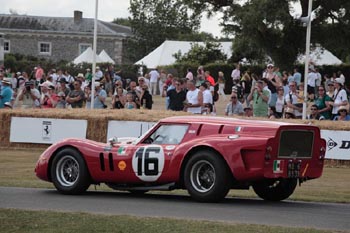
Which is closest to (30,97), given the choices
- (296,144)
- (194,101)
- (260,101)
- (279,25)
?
(194,101)

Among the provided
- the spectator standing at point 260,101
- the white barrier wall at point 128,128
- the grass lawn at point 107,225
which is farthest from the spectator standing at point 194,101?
the grass lawn at point 107,225

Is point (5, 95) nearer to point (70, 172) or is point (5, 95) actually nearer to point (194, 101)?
point (194, 101)

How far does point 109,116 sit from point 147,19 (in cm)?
6604

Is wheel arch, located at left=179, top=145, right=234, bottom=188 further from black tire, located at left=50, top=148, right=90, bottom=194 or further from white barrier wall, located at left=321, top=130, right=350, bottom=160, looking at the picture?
white barrier wall, located at left=321, top=130, right=350, bottom=160

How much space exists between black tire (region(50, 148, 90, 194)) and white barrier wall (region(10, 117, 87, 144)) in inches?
383

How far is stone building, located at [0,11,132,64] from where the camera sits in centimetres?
8169

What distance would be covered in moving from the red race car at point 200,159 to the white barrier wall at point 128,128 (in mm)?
8382

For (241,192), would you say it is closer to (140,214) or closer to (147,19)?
(140,214)

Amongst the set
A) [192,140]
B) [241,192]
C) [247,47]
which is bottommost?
[241,192]

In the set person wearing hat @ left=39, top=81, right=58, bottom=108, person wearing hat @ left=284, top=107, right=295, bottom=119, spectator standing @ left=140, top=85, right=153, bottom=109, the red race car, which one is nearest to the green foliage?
person wearing hat @ left=39, top=81, right=58, bottom=108

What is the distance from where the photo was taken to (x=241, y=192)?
15.0 meters

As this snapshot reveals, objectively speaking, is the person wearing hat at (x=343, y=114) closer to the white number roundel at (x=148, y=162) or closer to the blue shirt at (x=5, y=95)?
the blue shirt at (x=5, y=95)

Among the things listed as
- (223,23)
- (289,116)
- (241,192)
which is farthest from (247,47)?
(241,192)

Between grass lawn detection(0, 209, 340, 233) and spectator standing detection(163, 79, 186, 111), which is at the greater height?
spectator standing detection(163, 79, 186, 111)
